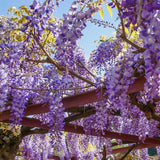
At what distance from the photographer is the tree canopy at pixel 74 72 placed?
1.73 metres

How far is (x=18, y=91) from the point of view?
3.68 m

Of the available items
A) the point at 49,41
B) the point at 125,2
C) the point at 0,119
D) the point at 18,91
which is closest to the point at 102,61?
the point at 49,41

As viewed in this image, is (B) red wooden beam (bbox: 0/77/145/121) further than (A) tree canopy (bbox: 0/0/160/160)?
Yes

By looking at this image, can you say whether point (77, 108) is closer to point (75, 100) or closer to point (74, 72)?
point (75, 100)

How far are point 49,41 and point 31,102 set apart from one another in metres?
1.33

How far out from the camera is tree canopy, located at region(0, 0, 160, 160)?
1.73m

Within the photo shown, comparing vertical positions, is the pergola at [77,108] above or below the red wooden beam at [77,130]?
above

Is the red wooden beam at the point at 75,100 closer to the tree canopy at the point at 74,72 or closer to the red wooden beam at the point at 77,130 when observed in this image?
the tree canopy at the point at 74,72

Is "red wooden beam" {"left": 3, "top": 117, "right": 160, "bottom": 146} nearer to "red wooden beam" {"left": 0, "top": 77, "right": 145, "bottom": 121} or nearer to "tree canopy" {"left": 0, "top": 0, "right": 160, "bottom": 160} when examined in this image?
"tree canopy" {"left": 0, "top": 0, "right": 160, "bottom": 160}

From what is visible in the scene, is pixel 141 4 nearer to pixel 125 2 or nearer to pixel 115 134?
pixel 125 2

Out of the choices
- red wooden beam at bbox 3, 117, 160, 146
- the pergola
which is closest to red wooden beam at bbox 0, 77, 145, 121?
the pergola

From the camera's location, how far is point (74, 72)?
281 cm

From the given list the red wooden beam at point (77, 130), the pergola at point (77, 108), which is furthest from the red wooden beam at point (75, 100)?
the red wooden beam at point (77, 130)

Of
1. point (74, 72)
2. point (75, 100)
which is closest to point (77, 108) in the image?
point (75, 100)
